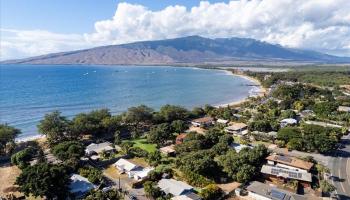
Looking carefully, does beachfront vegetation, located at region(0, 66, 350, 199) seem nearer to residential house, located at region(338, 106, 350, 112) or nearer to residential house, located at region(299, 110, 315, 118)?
residential house, located at region(299, 110, 315, 118)

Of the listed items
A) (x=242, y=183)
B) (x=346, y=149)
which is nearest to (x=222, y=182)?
(x=242, y=183)

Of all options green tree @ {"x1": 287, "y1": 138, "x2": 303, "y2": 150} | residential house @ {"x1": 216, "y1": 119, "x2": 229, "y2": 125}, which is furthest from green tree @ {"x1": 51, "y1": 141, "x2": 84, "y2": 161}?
residential house @ {"x1": 216, "y1": 119, "x2": 229, "y2": 125}

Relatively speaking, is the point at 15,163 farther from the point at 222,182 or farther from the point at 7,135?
the point at 222,182

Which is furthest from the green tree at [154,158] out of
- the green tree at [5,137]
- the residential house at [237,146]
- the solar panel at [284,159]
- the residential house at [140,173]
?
the green tree at [5,137]

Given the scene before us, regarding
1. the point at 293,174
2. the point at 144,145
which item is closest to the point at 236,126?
the point at 144,145

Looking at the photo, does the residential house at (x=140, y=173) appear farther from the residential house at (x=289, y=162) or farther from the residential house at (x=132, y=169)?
the residential house at (x=289, y=162)

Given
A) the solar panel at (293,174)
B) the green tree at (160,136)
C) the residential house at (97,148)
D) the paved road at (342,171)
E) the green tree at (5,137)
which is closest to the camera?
the paved road at (342,171)

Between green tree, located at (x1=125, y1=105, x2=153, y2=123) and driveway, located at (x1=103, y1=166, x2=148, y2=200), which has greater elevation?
green tree, located at (x1=125, y1=105, x2=153, y2=123)
